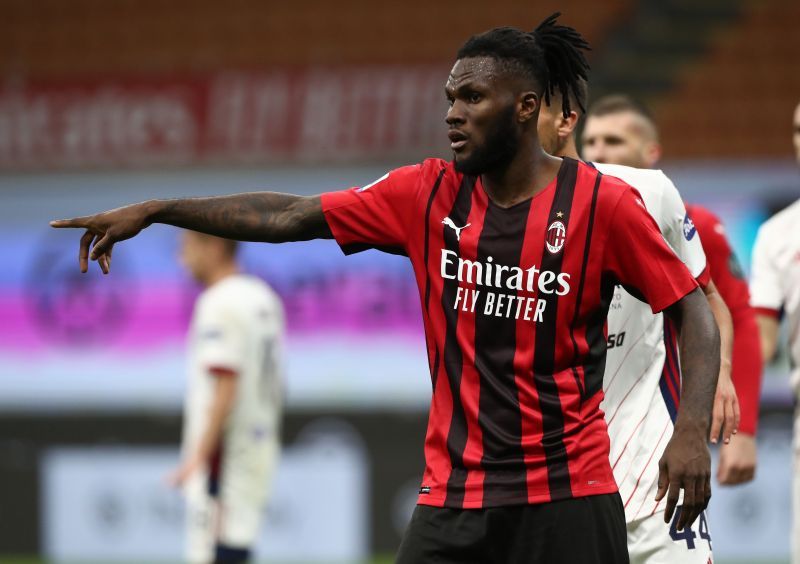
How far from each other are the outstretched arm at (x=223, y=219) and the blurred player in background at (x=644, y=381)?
81cm

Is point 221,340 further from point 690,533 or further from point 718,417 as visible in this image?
point 718,417

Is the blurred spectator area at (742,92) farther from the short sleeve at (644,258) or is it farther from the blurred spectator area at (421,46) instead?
the short sleeve at (644,258)

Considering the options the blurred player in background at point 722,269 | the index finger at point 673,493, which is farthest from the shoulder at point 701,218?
the index finger at point 673,493

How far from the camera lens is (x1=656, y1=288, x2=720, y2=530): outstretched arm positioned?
9.82ft

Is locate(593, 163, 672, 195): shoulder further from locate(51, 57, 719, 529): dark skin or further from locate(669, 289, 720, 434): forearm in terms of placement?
locate(669, 289, 720, 434): forearm

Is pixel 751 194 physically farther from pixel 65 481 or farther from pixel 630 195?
pixel 630 195

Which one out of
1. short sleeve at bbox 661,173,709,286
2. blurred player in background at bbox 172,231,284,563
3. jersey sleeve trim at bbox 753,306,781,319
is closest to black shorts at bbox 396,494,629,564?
short sleeve at bbox 661,173,709,286

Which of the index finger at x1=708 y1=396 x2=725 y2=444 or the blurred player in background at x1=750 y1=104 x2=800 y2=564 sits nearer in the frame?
the index finger at x1=708 y1=396 x2=725 y2=444

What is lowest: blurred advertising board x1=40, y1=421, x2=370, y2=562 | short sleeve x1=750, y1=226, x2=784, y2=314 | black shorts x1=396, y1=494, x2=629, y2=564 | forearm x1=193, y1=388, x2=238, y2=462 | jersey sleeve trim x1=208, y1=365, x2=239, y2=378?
blurred advertising board x1=40, y1=421, x2=370, y2=562

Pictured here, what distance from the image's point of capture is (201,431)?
6.69 m

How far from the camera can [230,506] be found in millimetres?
6652

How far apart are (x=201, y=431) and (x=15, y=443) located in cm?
385

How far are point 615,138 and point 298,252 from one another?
17.2ft

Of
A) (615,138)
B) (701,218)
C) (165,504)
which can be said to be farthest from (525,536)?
(165,504)
